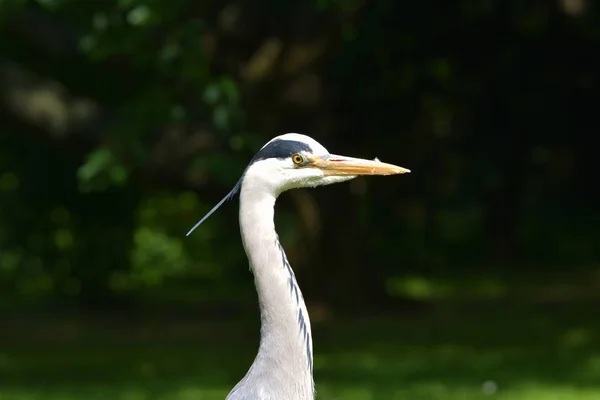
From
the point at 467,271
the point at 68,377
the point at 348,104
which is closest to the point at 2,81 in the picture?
the point at 68,377

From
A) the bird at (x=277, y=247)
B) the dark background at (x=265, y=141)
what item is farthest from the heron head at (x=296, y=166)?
the dark background at (x=265, y=141)

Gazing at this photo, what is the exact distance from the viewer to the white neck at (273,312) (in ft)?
17.6

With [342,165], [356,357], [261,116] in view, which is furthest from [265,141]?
[342,165]

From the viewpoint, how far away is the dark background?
41.5 feet

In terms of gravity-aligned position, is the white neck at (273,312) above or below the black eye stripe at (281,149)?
below

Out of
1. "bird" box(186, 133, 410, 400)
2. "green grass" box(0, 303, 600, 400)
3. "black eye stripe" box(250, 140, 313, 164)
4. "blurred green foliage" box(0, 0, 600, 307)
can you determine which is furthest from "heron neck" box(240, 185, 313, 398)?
"blurred green foliage" box(0, 0, 600, 307)

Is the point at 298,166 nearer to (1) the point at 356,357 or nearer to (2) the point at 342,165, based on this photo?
(2) the point at 342,165

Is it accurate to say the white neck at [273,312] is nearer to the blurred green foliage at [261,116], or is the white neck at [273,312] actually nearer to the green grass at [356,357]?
the green grass at [356,357]

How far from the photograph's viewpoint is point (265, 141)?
43.6 ft

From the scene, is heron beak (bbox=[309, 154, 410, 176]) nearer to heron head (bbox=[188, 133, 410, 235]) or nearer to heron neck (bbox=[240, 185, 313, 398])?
heron head (bbox=[188, 133, 410, 235])

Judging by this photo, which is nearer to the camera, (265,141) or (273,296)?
(273,296)

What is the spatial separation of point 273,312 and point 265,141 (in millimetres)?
7929

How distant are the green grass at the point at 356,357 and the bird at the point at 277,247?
616cm

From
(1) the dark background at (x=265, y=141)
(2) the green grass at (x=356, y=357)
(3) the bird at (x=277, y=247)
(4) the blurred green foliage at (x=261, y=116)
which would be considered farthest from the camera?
(4) the blurred green foliage at (x=261, y=116)
